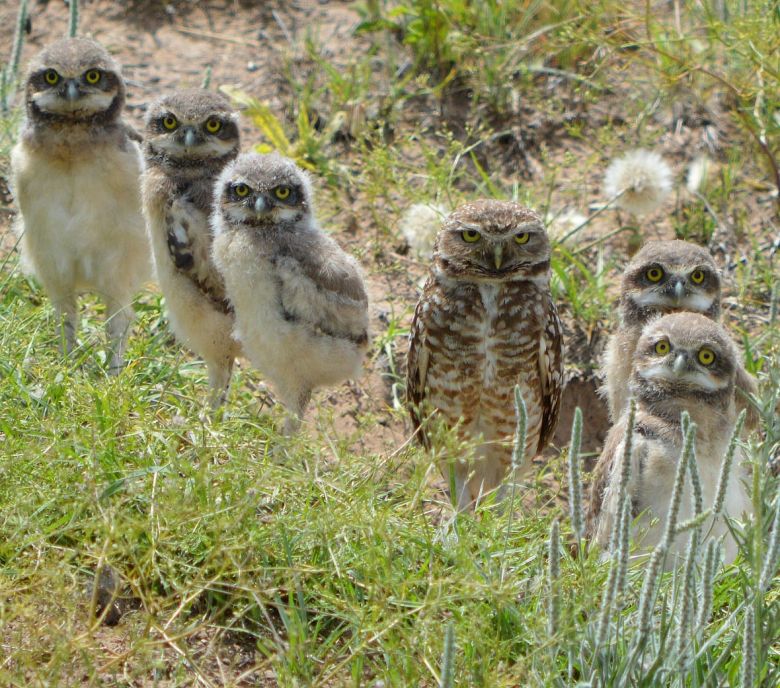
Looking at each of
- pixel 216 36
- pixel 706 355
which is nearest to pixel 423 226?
pixel 706 355

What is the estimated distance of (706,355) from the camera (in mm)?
4609

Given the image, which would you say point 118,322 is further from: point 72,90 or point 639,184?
point 639,184

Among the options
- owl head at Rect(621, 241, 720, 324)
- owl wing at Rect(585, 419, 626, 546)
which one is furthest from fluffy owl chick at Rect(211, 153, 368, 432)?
owl head at Rect(621, 241, 720, 324)

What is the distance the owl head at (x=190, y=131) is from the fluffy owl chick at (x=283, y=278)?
308mm

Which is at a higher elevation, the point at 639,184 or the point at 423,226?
the point at 639,184

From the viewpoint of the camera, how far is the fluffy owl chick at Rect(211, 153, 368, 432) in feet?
15.7

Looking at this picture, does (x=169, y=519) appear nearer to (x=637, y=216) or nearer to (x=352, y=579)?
(x=352, y=579)

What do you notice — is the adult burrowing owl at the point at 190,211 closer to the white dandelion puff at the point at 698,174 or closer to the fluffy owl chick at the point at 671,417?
the fluffy owl chick at the point at 671,417

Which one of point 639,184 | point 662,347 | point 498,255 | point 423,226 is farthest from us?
point 639,184

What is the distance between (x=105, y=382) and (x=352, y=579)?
138cm

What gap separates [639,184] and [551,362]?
208cm

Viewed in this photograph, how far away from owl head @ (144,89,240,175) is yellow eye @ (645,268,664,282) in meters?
2.09

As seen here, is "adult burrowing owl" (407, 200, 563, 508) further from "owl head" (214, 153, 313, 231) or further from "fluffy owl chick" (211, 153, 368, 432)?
"owl head" (214, 153, 313, 231)

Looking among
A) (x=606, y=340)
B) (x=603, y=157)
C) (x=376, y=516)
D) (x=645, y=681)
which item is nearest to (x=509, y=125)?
(x=603, y=157)
